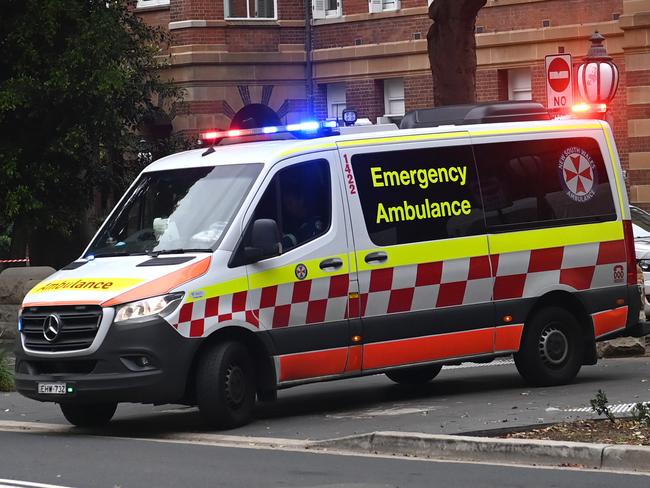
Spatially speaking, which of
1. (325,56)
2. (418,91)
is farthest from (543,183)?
(325,56)

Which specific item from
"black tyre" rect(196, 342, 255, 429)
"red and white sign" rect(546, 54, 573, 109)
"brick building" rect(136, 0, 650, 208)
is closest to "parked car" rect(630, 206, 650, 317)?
"red and white sign" rect(546, 54, 573, 109)

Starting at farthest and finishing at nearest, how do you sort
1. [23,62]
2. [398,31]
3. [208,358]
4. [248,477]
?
[398,31], [23,62], [208,358], [248,477]

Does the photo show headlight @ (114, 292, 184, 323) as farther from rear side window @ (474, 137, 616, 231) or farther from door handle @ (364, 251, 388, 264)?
rear side window @ (474, 137, 616, 231)

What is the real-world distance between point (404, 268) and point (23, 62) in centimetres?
1019

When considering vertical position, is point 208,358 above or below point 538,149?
below

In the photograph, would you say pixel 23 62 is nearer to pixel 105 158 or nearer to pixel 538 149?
pixel 105 158

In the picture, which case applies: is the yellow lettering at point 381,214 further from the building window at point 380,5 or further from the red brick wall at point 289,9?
the red brick wall at point 289,9

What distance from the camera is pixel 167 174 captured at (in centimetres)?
1313

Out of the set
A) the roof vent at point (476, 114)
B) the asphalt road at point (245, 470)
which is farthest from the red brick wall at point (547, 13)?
A: the asphalt road at point (245, 470)

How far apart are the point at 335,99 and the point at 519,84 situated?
4.91 metres

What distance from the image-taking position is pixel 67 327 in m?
11.8

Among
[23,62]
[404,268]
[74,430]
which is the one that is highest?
[23,62]

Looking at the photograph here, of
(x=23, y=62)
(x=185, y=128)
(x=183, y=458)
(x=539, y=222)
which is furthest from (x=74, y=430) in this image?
(x=185, y=128)

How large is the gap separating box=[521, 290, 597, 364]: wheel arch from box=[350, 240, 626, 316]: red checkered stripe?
113 mm
